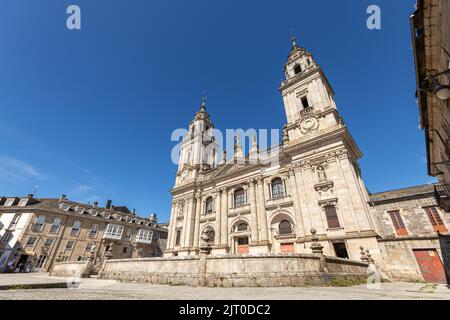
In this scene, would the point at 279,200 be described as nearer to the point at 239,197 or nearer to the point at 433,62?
the point at 239,197

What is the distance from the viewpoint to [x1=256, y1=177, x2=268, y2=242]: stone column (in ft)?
65.8

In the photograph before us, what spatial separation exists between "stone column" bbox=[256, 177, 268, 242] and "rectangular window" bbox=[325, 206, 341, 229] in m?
5.92

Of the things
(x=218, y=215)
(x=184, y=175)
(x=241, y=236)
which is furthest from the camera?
(x=184, y=175)

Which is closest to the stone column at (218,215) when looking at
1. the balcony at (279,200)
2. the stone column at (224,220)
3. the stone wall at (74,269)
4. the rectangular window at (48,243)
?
the stone column at (224,220)

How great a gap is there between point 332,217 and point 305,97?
14414mm

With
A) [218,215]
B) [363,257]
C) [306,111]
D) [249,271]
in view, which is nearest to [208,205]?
[218,215]

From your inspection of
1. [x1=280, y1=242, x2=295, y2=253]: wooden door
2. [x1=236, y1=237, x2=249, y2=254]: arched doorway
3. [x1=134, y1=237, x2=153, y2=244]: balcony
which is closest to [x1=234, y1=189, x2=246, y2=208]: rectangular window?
[x1=236, y1=237, x2=249, y2=254]: arched doorway

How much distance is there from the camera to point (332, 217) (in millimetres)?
16906

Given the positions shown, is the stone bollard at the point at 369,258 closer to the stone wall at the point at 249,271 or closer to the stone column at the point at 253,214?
the stone wall at the point at 249,271

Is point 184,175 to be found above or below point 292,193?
above

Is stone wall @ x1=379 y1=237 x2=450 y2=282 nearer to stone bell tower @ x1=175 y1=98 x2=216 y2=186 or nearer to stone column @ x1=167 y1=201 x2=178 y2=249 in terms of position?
stone column @ x1=167 y1=201 x2=178 y2=249

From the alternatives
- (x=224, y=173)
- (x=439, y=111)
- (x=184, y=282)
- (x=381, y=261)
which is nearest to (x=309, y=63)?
(x=224, y=173)
